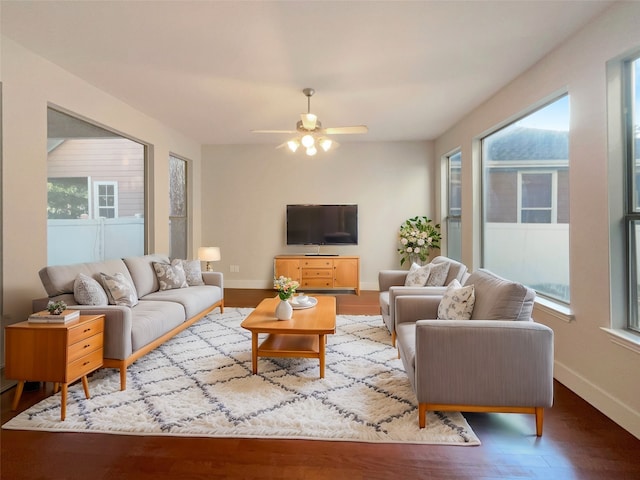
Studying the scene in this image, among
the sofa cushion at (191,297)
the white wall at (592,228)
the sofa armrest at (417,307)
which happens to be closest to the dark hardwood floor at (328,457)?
the white wall at (592,228)

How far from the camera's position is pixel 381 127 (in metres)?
5.48

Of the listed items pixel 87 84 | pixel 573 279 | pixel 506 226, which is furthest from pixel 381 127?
pixel 87 84

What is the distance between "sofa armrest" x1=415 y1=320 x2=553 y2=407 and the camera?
6.47ft

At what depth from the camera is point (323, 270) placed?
616 cm

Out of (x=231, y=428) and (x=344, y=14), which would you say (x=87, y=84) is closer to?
(x=344, y=14)

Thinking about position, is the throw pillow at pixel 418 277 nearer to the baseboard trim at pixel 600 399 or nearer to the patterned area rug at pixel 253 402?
the patterned area rug at pixel 253 402

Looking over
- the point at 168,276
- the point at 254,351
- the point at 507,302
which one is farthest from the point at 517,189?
the point at 168,276

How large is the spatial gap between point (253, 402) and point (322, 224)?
4.37m

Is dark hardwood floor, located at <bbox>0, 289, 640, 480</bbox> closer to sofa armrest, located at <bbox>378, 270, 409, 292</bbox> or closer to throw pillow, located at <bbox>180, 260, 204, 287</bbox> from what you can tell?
sofa armrest, located at <bbox>378, 270, 409, 292</bbox>

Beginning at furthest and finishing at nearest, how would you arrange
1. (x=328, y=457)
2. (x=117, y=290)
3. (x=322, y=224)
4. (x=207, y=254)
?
(x=322, y=224) < (x=207, y=254) < (x=117, y=290) < (x=328, y=457)

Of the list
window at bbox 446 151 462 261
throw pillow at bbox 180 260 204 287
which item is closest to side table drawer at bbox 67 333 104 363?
throw pillow at bbox 180 260 204 287

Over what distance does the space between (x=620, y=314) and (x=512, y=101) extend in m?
2.43

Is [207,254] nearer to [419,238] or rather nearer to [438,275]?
[438,275]

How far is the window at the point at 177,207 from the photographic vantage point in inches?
230
